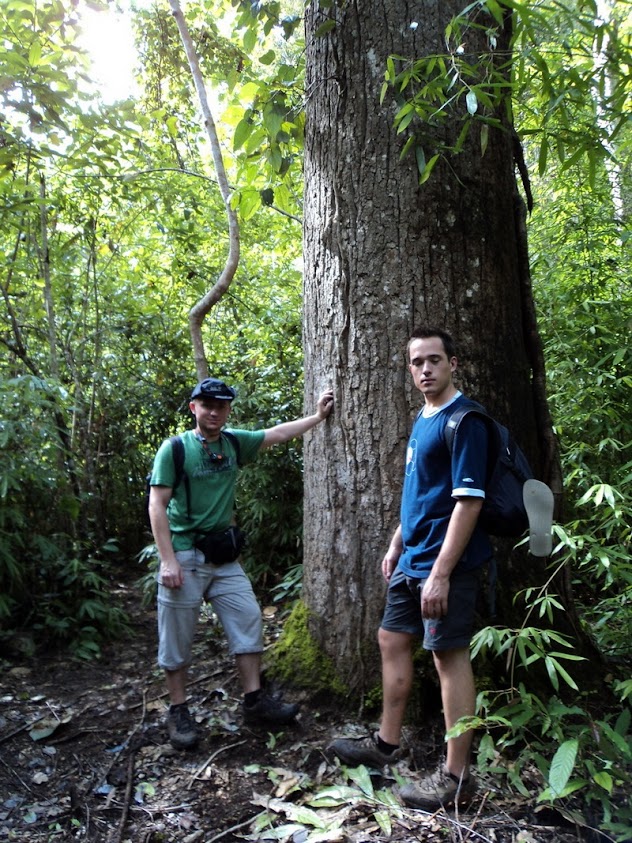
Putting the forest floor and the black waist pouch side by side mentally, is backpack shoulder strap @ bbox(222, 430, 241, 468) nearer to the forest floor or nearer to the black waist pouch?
the black waist pouch

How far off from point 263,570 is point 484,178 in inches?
141

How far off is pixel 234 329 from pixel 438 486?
221 inches

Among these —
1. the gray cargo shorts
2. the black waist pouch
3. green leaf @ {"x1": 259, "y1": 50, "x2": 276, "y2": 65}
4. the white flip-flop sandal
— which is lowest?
the gray cargo shorts

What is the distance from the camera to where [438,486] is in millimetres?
2787

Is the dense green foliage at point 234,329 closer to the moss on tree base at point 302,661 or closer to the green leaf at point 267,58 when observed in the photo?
the green leaf at point 267,58

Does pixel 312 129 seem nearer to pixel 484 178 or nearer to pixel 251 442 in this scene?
pixel 484 178

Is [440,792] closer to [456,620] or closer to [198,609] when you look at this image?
[456,620]

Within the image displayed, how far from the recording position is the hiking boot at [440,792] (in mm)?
2680

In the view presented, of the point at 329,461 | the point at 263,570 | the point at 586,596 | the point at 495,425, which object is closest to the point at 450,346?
the point at 495,425

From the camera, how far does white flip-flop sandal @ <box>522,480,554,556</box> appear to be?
2.66 metres

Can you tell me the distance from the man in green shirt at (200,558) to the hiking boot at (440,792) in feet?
3.08

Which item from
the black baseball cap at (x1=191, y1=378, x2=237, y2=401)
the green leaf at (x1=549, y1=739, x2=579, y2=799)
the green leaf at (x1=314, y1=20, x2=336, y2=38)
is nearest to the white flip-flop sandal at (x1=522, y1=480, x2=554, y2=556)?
the green leaf at (x1=549, y1=739, x2=579, y2=799)

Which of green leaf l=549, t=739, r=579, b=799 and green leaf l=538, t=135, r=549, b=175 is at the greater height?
green leaf l=538, t=135, r=549, b=175

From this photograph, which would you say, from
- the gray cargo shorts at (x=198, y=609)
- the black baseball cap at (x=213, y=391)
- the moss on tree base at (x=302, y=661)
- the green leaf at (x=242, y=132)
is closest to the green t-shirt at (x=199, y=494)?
the gray cargo shorts at (x=198, y=609)
